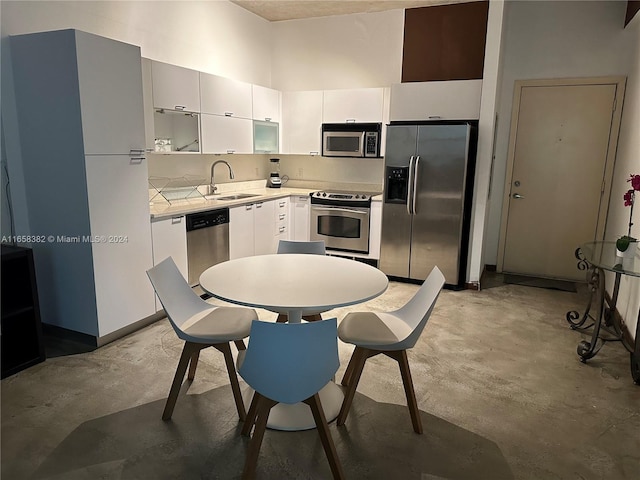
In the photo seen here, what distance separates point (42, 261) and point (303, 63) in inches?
154

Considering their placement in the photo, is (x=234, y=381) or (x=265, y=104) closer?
(x=234, y=381)

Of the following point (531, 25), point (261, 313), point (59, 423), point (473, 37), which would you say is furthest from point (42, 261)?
point (531, 25)

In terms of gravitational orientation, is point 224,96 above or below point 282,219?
above

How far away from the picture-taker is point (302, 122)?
5441 mm

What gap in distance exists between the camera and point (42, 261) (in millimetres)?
3176

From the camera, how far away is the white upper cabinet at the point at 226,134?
4.27 meters

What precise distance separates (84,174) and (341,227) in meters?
2.95

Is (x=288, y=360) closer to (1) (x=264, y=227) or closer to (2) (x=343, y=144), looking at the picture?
(1) (x=264, y=227)

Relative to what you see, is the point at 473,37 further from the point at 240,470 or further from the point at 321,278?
the point at 240,470

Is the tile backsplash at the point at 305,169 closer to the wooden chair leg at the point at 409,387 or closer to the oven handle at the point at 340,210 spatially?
the oven handle at the point at 340,210

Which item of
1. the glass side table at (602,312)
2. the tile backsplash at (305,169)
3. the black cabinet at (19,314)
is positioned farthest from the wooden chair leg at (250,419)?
the tile backsplash at (305,169)

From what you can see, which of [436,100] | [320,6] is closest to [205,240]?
[436,100]

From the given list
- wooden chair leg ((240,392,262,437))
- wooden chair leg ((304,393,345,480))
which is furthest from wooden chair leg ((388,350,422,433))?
wooden chair leg ((240,392,262,437))

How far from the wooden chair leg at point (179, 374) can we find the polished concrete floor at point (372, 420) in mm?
63
